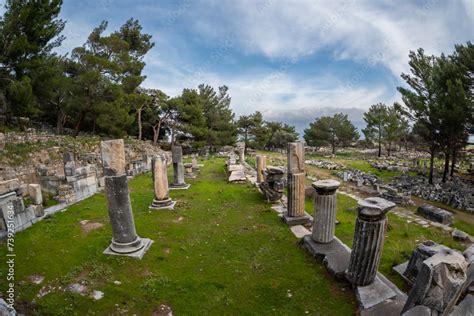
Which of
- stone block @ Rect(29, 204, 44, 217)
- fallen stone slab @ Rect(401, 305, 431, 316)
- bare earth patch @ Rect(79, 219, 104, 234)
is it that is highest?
fallen stone slab @ Rect(401, 305, 431, 316)

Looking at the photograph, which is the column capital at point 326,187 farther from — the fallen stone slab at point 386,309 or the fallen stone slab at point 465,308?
the fallen stone slab at point 465,308

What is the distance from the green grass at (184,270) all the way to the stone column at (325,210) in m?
0.65

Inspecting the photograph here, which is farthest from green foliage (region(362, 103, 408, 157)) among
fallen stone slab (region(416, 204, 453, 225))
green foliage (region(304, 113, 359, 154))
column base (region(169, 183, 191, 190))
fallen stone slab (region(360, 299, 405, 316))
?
fallen stone slab (region(360, 299, 405, 316))

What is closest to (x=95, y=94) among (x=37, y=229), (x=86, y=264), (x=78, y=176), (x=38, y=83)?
(x=38, y=83)

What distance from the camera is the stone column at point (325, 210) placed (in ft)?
18.1

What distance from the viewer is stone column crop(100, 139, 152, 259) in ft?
17.3

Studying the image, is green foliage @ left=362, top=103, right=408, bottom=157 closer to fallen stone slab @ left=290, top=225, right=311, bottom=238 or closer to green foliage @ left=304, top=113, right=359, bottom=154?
green foliage @ left=304, top=113, right=359, bottom=154

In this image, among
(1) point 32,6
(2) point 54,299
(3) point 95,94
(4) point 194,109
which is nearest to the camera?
(2) point 54,299

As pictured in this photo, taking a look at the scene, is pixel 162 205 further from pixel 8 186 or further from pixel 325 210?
pixel 325 210

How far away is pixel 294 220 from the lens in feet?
24.2

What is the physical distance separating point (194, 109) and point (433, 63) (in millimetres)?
20767

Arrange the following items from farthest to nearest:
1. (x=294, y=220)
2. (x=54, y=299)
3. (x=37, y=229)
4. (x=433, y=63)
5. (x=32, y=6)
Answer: (x=433, y=63)
(x=32, y=6)
(x=294, y=220)
(x=37, y=229)
(x=54, y=299)

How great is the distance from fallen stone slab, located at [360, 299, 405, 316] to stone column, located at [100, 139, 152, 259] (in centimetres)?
449

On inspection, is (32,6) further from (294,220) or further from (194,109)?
(294,220)
